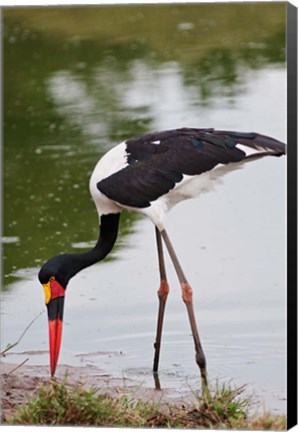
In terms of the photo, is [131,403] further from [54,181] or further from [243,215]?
[54,181]

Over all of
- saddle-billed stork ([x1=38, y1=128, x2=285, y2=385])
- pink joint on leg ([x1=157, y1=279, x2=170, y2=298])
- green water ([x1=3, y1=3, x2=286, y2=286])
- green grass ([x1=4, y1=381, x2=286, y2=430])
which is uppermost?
saddle-billed stork ([x1=38, y1=128, x2=285, y2=385])

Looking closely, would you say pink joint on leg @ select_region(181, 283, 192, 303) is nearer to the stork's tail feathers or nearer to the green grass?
the stork's tail feathers

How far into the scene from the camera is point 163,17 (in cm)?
1320

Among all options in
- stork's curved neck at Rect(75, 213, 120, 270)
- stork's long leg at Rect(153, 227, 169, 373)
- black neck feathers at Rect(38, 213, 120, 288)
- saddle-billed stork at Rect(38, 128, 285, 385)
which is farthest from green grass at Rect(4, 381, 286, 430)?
stork's curved neck at Rect(75, 213, 120, 270)

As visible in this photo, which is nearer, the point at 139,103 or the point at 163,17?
the point at 139,103

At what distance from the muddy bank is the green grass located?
106 mm

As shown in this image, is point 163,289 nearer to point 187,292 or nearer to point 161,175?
point 187,292

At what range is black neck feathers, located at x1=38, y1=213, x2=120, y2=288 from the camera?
732cm

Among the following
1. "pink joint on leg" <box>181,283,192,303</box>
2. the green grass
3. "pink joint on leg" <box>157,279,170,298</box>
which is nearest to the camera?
the green grass

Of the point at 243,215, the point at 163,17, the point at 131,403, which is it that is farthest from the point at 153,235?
the point at 163,17

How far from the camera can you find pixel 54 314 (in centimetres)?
727

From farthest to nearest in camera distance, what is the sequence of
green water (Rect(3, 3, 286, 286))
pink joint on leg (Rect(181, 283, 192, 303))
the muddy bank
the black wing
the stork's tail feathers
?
green water (Rect(3, 3, 286, 286)) < pink joint on leg (Rect(181, 283, 192, 303)) < the black wing < the stork's tail feathers < the muddy bank

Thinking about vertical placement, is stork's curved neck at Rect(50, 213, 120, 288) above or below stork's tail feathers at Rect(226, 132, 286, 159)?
below

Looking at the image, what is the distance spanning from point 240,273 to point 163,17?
488 cm
